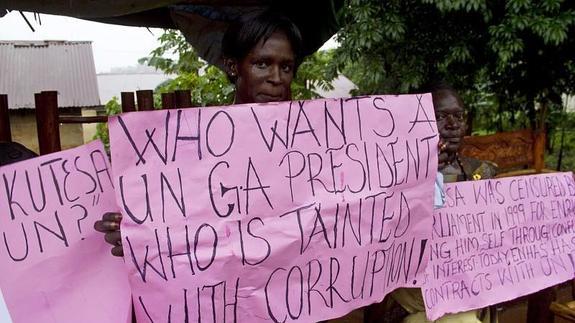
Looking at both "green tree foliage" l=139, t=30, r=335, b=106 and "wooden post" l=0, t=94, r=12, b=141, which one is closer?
"wooden post" l=0, t=94, r=12, b=141

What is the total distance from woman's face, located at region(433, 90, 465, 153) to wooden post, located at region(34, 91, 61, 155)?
163 centimetres

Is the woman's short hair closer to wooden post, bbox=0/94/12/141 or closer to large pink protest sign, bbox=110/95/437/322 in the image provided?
large pink protest sign, bbox=110/95/437/322

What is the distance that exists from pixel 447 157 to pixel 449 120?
17 cm

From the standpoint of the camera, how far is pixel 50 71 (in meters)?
14.8

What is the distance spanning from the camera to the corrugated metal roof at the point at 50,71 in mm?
13398

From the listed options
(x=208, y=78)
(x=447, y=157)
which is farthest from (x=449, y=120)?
(x=208, y=78)

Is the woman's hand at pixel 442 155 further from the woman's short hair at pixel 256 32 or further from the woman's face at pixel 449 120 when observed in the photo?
the woman's short hair at pixel 256 32

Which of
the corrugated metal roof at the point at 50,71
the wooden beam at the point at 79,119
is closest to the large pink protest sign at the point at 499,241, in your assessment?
the wooden beam at the point at 79,119

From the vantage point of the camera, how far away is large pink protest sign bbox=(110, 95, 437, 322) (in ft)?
5.18

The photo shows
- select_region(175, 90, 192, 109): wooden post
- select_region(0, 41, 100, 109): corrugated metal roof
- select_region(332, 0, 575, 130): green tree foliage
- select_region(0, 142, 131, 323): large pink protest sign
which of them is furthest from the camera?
select_region(0, 41, 100, 109): corrugated metal roof

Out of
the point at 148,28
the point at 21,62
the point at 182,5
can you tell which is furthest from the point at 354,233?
the point at 21,62

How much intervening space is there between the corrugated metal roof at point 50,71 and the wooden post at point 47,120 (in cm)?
1131

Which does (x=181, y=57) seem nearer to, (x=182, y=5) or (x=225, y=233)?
(x=182, y=5)

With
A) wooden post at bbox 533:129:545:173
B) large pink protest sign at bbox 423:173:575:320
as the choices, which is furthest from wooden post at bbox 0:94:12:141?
wooden post at bbox 533:129:545:173
